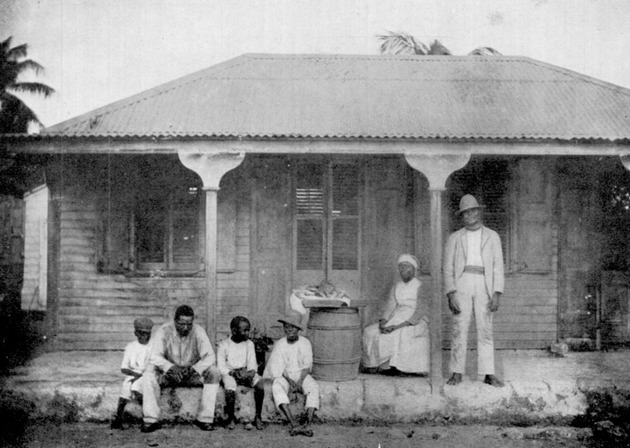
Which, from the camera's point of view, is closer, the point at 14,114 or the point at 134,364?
the point at 134,364

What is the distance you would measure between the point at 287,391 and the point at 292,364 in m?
0.33

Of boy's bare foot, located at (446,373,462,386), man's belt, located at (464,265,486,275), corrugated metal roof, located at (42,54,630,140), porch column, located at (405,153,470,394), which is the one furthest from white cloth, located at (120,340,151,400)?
man's belt, located at (464,265,486,275)

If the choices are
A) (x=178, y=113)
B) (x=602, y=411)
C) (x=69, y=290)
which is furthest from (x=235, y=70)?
(x=602, y=411)

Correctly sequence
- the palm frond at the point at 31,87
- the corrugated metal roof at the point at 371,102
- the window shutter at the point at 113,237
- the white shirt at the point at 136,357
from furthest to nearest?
the palm frond at the point at 31,87
the window shutter at the point at 113,237
the corrugated metal roof at the point at 371,102
the white shirt at the point at 136,357

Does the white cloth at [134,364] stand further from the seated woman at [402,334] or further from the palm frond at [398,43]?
the palm frond at [398,43]

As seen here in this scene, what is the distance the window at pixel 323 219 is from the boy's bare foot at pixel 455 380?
293cm

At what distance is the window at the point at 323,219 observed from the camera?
10617mm

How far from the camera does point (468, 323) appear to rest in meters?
8.21

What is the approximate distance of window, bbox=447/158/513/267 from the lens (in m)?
10.6

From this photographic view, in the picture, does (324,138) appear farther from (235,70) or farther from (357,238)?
(235,70)

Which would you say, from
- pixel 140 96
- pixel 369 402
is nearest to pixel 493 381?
pixel 369 402

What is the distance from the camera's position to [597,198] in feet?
35.1

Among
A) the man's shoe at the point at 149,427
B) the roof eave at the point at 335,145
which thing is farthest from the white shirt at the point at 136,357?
the roof eave at the point at 335,145

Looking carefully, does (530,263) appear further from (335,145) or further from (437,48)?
(437,48)
